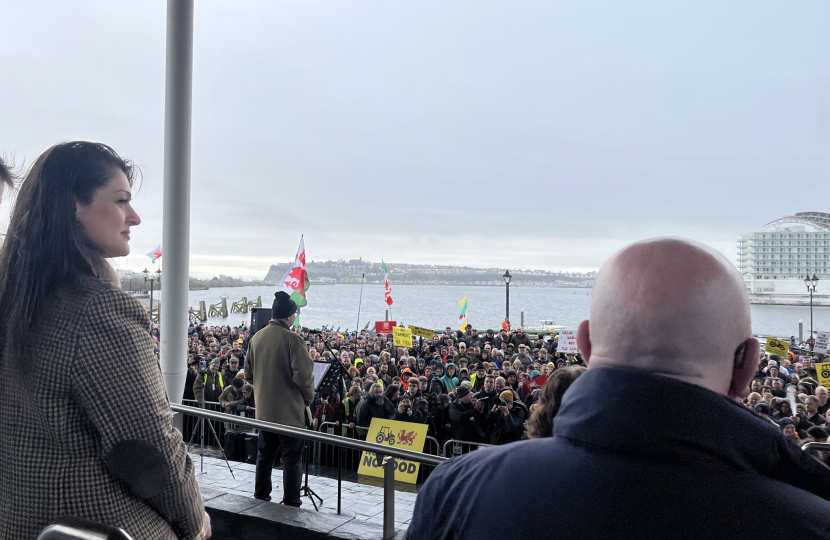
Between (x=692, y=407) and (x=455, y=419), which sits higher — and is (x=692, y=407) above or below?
above

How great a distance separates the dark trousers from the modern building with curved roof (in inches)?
3440

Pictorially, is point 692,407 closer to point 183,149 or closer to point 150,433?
point 150,433

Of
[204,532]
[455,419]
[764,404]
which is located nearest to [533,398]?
[455,419]

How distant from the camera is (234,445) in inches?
298

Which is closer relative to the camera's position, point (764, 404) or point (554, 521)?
point (554, 521)

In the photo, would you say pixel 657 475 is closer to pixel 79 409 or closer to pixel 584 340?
pixel 584 340

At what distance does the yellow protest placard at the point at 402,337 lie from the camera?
667 inches

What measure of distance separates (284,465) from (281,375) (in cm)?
73

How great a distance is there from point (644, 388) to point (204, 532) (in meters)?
1.06

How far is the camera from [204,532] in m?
1.38

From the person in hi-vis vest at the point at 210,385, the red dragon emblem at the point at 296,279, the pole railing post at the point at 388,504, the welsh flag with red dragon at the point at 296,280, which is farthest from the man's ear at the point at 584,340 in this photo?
the red dragon emblem at the point at 296,279

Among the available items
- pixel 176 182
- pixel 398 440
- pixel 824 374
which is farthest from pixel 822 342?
pixel 176 182

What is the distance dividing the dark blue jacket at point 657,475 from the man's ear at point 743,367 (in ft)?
0.32

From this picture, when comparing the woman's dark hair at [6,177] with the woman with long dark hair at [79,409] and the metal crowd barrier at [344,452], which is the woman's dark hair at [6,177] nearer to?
the woman with long dark hair at [79,409]
